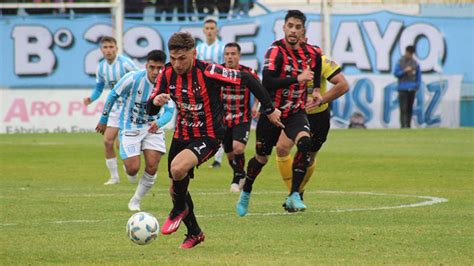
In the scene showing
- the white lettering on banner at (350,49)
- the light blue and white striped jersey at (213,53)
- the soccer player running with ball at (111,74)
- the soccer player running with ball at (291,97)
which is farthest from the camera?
the white lettering on banner at (350,49)

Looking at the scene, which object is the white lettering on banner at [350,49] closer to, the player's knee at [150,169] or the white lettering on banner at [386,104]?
the white lettering on banner at [386,104]

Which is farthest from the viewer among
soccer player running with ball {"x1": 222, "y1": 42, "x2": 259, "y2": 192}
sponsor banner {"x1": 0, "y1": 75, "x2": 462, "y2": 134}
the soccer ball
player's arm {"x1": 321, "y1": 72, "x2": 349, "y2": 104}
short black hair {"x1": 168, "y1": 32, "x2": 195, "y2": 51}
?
sponsor banner {"x1": 0, "y1": 75, "x2": 462, "y2": 134}

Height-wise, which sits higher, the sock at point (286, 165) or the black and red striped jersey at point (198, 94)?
the black and red striped jersey at point (198, 94)

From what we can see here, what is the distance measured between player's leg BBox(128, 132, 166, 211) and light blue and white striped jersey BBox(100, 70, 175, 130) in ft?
0.83

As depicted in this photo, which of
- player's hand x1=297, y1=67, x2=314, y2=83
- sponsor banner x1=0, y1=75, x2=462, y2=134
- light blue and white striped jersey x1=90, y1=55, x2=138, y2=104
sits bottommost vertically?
sponsor banner x1=0, y1=75, x2=462, y2=134

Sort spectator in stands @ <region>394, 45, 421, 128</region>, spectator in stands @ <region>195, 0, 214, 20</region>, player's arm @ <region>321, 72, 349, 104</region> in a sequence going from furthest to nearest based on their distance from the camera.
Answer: spectator in stands @ <region>195, 0, 214, 20</region> < spectator in stands @ <region>394, 45, 421, 128</region> < player's arm @ <region>321, 72, 349, 104</region>

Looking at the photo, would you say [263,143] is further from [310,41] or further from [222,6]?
[222,6]

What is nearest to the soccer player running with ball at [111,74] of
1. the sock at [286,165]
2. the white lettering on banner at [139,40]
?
the sock at [286,165]

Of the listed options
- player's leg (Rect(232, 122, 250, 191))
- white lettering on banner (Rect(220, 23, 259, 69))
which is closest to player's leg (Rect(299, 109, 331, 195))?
player's leg (Rect(232, 122, 250, 191))

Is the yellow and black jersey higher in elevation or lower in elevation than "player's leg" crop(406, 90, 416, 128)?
higher

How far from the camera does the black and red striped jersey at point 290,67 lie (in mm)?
13664

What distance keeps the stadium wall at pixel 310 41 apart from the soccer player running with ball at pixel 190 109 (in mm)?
22706

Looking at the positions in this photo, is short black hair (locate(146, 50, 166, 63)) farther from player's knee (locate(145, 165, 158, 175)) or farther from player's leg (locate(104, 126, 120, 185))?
player's leg (locate(104, 126, 120, 185))

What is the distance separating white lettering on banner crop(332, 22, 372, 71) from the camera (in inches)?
1385
